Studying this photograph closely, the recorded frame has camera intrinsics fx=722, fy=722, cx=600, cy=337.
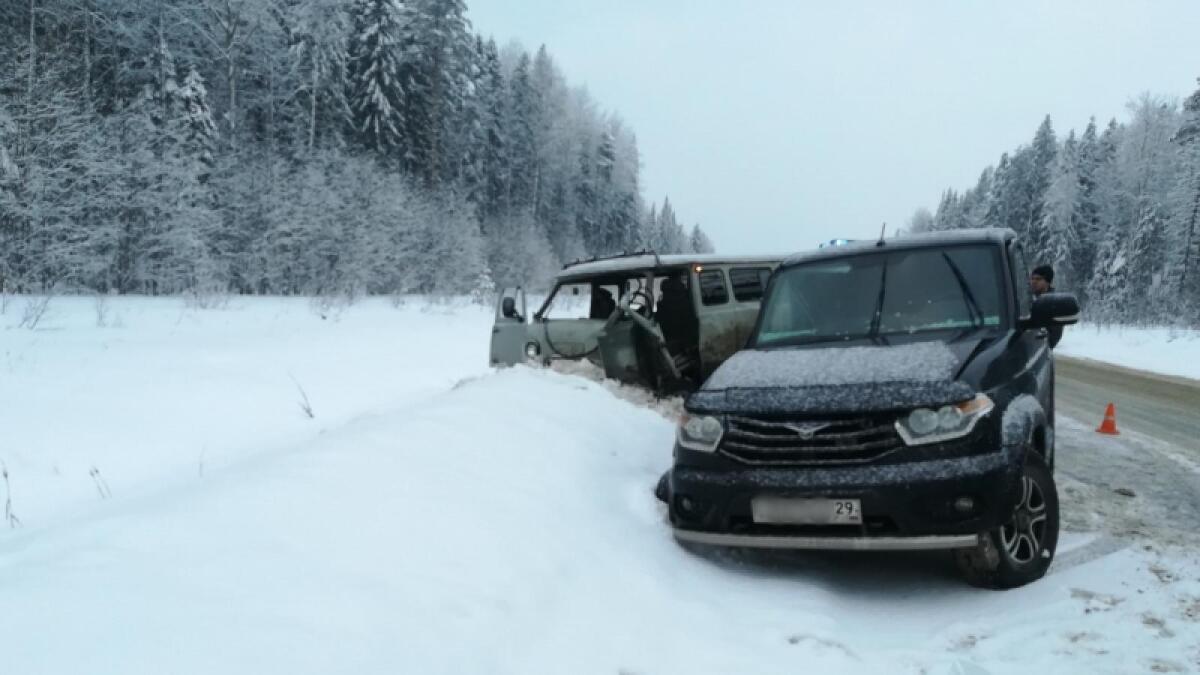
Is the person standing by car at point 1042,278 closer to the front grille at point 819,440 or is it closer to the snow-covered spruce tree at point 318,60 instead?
the front grille at point 819,440

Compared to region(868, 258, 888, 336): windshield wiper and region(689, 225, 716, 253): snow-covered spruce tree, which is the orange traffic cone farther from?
region(689, 225, 716, 253): snow-covered spruce tree

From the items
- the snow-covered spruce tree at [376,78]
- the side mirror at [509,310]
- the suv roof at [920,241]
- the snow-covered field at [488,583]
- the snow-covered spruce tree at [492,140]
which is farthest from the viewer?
the snow-covered spruce tree at [492,140]

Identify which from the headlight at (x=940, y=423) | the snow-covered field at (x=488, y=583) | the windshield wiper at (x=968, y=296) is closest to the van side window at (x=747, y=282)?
the snow-covered field at (x=488, y=583)

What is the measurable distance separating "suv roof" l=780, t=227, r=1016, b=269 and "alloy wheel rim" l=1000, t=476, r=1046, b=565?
1815 millimetres

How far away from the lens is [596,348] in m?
8.58

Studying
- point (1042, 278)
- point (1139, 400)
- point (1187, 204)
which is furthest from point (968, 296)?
point (1187, 204)

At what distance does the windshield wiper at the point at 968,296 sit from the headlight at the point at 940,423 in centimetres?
112

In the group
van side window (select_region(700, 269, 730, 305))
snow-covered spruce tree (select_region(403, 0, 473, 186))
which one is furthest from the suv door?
snow-covered spruce tree (select_region(403, 0, 473, 186))

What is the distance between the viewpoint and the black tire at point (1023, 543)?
370 centimetres

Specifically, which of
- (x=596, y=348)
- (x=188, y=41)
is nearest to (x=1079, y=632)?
(x=596, y=348)

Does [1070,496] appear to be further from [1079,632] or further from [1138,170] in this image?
[1138,170]

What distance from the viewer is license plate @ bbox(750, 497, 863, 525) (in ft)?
11.7

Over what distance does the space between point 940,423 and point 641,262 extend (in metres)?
5.38

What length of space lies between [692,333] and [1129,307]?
35566 mm
